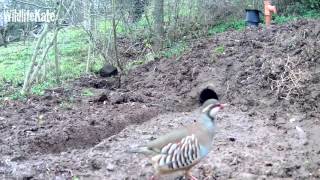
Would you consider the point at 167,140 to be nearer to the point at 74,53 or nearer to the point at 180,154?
the point at 180,154

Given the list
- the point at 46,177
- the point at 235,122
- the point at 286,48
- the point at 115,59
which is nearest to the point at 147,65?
the point at 115,59

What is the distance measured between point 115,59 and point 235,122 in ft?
21.5

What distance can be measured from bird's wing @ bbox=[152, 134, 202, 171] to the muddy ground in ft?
2.61

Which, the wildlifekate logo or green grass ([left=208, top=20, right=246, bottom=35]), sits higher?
the wildlifekate logo

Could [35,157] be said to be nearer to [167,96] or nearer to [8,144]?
[8,144]

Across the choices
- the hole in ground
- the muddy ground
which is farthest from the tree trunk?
the hole in ground

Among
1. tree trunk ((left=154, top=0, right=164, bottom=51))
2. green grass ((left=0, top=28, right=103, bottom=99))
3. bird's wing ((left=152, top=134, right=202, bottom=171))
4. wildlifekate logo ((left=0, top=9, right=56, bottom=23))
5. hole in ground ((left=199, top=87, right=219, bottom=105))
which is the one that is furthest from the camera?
tree trunk ((left=154, top=0, right=164, bottom=51))

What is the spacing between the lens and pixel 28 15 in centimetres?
1588

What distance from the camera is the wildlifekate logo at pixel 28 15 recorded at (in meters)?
12.9

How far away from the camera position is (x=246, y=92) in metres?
11.1

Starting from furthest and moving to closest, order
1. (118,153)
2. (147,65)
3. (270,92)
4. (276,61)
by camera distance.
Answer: (147,65)
(276,61)
(270,92)
(118,153)

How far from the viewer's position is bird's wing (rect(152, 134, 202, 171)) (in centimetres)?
569

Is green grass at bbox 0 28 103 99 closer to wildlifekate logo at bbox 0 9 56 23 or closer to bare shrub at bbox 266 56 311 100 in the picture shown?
wildlifekate logo at bbox 0 9 56 23

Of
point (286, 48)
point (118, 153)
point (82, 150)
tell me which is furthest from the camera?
point (286, 48)
